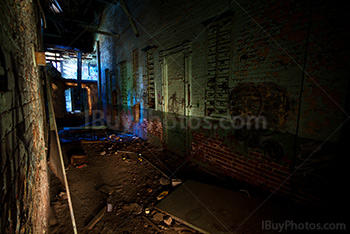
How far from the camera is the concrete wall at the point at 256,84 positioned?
2.08 meters

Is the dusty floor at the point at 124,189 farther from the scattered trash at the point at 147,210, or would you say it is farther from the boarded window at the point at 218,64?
the boarded window at the point at 218,64

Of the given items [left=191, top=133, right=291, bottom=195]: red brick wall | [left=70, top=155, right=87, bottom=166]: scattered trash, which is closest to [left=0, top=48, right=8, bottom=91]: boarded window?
[left=191, top=133, right=291, bottom=195]: red brick wall

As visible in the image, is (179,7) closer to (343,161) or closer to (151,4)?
(151,4)

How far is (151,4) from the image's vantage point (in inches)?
211

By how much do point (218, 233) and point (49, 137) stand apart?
180 inches

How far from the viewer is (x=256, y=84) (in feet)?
9.10

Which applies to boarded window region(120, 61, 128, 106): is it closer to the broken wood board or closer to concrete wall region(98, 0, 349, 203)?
concrete wall region(98, 0, 349, 203)

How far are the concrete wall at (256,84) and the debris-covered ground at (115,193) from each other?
122cm

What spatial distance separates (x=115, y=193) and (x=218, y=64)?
144 inches

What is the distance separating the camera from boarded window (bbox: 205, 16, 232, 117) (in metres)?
3.20

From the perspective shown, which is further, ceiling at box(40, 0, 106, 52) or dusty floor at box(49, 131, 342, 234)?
ceiling at box(40, 0, 106, 52)

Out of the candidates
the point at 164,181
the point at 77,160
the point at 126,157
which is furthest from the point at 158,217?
the point at 77,160

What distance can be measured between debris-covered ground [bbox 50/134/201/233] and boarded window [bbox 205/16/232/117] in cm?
200

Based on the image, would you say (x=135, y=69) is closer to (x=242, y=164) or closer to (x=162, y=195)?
(x=162, y=195)
